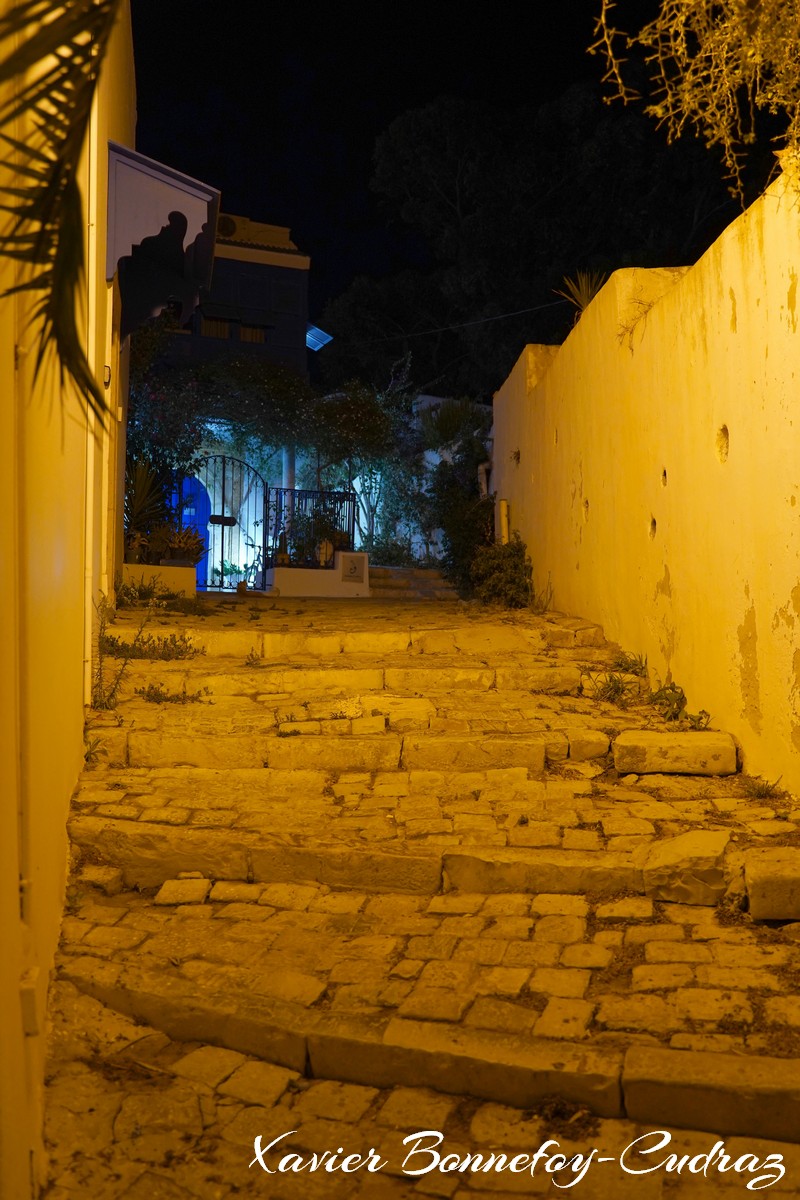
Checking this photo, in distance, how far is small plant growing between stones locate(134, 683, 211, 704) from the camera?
650 centimetres

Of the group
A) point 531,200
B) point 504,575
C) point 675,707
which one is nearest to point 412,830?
point 675,707

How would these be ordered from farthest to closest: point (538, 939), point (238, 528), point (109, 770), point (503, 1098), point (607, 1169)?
point (238, 528), point (109, 770), point (538, 939), point (503, 1098), point (607, 1169)

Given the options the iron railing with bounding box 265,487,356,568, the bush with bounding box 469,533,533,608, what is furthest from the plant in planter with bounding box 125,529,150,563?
the iron railing with bounding box 265,487,356,568

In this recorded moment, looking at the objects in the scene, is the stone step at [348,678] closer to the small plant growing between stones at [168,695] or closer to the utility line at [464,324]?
the small plant growing between stones at [168,695]

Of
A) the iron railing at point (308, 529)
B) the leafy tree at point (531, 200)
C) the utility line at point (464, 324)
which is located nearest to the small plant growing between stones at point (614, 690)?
the iron railing at point (308, 529)

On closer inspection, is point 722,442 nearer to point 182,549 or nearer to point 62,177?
point 62,177

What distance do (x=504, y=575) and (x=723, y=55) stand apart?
283 inches

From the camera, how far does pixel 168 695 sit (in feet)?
21.6

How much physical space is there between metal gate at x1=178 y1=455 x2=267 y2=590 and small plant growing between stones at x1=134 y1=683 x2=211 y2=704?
10.8 metres

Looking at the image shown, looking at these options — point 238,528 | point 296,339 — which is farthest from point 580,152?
point 238,528

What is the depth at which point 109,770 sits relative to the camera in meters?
5.52

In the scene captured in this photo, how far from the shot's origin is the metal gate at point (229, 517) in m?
17.9

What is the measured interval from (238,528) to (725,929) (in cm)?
1566

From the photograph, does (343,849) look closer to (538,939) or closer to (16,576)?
(538,939)
